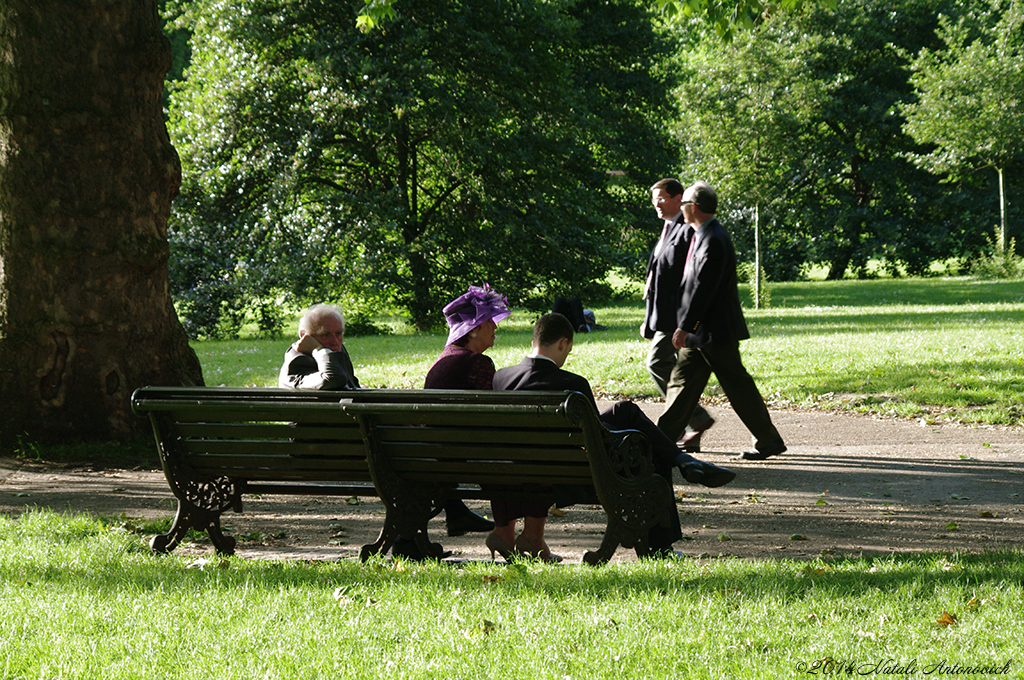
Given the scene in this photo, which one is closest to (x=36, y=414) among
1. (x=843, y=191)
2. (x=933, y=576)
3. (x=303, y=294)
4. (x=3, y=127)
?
(x=3, y=127)

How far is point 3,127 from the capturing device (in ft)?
25.3


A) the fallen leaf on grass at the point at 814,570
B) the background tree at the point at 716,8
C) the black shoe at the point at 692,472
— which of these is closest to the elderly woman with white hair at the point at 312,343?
the black shoe at the point at 692,472

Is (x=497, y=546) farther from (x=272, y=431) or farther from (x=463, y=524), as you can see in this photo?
(x=272, y=431)

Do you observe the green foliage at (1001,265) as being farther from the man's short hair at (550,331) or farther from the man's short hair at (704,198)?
the man's short hair at (550,331)

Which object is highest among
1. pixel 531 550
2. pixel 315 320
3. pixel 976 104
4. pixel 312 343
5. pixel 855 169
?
pixel 976 104

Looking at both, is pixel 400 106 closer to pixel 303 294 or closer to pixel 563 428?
pixel 303 294

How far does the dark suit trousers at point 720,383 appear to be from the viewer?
736 centimetres

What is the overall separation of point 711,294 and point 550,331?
262 cm

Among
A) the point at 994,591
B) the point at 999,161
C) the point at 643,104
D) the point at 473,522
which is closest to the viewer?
the point at 994,591

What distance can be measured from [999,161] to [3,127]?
1164 inches

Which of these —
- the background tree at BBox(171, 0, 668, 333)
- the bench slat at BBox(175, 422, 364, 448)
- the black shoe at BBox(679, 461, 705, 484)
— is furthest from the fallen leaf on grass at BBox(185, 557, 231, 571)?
the background tree at BBox(171, 0, 668, 333)

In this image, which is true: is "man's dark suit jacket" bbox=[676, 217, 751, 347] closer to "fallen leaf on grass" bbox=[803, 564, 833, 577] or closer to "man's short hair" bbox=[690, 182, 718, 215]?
"man's short hair" bbox=[690, 182, 718, 215]

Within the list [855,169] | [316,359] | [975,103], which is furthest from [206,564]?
[855,169]

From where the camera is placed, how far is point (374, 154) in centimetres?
2295
